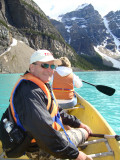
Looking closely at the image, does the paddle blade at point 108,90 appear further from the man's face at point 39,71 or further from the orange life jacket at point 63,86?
the man's face at point 39,71

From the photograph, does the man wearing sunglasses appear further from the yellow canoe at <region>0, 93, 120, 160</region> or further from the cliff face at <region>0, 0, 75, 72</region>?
the cliff face at <region>0, 0, 75, 72</region>

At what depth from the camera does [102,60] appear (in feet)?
577

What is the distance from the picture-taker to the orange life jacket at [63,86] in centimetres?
575

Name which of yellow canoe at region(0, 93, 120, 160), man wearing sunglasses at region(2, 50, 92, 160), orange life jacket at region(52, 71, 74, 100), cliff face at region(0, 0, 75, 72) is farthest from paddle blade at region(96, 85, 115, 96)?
cliff face at region(0, 0, 75, 72)

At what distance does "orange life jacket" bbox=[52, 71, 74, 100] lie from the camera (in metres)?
5.75

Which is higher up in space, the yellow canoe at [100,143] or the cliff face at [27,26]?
the cliff face at [27,26]

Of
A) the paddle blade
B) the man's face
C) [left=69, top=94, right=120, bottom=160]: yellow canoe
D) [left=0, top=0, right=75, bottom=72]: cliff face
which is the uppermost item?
[left=0, top=0, right=75, bottom=72]: cliff face

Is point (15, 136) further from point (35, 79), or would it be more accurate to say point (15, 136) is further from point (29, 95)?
point (35, 79)

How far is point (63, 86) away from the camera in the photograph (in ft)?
19.1

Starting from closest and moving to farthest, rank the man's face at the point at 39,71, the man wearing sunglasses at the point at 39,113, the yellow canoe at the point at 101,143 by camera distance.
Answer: the man wearing sunglasses at the point at 39,113
the man's face at the point at 39,71
the yellow canoe at the point at 101,143

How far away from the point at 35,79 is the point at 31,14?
375 feet

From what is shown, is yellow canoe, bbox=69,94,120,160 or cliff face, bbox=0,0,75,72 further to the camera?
cliff face, bbox=0,0,75,72

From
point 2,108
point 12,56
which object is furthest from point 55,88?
point 12,56

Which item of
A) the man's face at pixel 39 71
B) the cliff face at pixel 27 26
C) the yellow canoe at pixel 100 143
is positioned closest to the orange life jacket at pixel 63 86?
the yellow canoe at pixel 100 143
